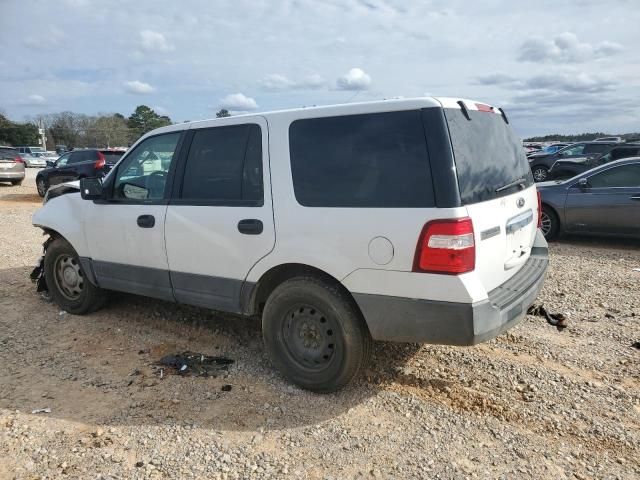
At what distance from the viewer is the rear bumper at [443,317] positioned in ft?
9.25

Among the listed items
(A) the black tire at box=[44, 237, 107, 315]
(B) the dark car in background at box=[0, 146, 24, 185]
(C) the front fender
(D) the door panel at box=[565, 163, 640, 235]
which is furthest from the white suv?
(B) the dark car in background at box=[0, 146, 24, 185]

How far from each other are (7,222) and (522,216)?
11.6 meters

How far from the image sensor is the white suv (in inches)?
112

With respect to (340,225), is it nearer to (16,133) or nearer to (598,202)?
(598,202)

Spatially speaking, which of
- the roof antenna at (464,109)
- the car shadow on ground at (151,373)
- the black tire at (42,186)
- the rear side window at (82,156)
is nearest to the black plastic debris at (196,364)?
the car shadow on ground at (151,373)

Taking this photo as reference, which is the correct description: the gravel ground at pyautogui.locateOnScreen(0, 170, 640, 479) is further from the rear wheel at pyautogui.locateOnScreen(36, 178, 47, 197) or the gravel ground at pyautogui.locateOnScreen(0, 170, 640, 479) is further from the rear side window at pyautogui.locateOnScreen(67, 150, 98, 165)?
the rear wheel at pyautogui.locateOnScreen(36, 178, 47, 197)

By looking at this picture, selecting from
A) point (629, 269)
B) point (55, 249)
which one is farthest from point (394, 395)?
point (629, 269)

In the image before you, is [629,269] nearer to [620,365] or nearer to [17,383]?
[620,365]

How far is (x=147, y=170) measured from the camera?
429 cm

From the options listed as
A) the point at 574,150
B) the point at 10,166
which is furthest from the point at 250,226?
the point at 10,166

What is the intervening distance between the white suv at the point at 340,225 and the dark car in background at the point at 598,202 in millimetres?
4683

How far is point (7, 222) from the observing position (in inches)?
440

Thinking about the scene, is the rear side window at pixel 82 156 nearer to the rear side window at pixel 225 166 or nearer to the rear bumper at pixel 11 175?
the rear bumper at pixel 11 175

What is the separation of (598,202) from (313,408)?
6.75 metres
